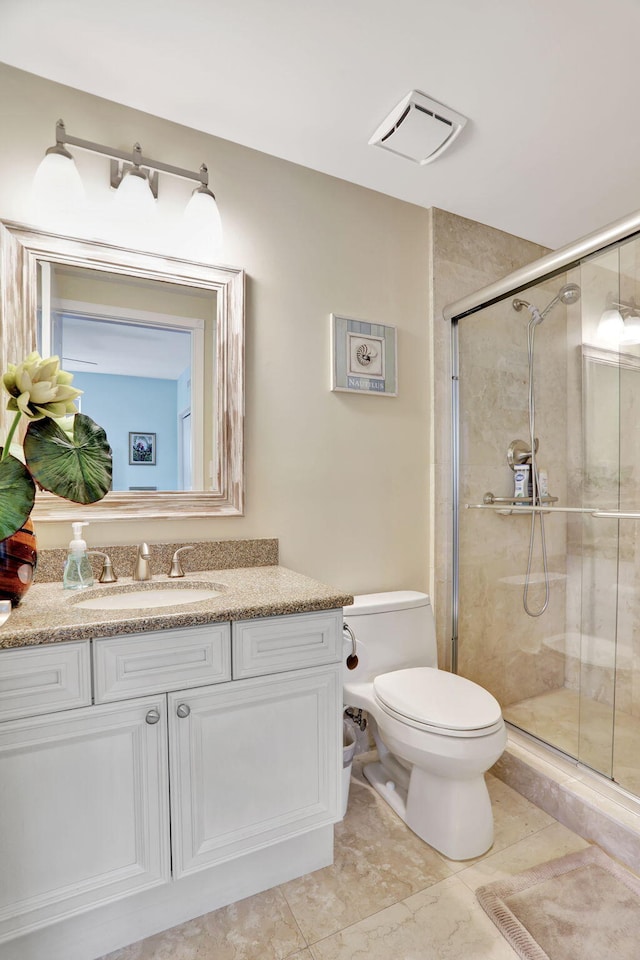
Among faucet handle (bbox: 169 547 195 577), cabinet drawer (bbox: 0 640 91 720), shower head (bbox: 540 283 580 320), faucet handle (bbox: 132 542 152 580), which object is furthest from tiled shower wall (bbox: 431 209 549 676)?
cabinet drawer (bbox: 0 640 91 720)

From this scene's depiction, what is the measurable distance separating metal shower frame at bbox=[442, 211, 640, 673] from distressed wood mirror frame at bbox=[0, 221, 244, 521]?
1001mm

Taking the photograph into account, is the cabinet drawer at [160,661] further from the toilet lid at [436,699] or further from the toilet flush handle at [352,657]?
the toilet lid at [436,699]

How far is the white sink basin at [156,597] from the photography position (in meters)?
1.41

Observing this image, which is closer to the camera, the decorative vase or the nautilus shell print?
the decorative vase

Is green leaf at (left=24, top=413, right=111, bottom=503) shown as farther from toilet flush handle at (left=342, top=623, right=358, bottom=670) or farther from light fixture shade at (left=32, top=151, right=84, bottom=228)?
toilet flush handle at (left=342, top=623, right=358, bottom=670)

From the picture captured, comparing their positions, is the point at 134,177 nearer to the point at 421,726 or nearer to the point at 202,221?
the point at 202,221

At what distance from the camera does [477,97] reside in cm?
155

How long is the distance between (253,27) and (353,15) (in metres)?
0.27

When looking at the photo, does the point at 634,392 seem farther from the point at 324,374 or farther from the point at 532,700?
the point at 532,700

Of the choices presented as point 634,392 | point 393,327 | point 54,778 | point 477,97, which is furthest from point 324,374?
point 54,778

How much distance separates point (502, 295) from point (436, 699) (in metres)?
1.58

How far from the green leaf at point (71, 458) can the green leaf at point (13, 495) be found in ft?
0.20

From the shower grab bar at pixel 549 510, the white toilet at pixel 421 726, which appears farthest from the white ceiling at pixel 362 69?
the white toilet at pixel 421 726

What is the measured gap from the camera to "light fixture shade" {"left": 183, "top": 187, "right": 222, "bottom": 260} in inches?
63.4
